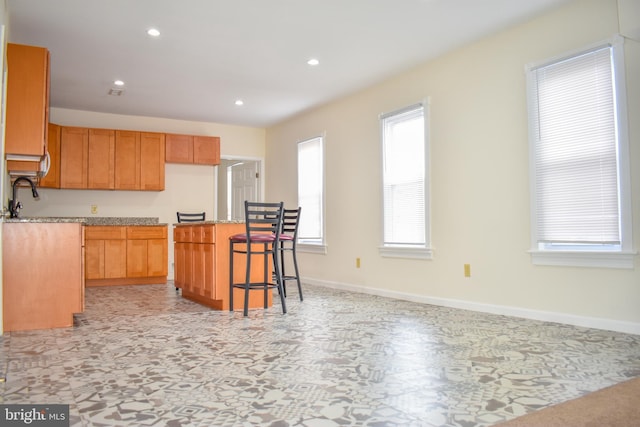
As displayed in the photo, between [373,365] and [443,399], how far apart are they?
23.1 inches

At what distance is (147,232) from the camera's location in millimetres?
7062

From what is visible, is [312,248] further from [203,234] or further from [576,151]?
[576,151]

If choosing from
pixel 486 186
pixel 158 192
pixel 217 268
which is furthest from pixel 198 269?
pixel 158 192

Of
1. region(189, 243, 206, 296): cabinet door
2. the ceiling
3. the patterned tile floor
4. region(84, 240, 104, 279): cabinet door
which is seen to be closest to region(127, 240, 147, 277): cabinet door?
region(84, 240, 104, 279): cabinet door

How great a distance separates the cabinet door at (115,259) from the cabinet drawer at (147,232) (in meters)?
0.15

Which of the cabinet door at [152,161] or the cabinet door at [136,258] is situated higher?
the cabinet door at [152,161]

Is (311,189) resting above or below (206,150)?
below

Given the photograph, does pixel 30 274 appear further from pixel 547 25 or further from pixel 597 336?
pixel 547 25

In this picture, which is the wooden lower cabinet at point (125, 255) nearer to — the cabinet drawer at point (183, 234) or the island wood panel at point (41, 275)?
the cabinet drawer at point (183, 234)

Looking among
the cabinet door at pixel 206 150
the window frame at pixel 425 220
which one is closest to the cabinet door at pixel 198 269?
the window frame at pixel 425 220

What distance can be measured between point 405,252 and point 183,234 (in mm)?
2498

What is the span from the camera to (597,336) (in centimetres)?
327

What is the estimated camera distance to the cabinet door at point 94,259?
6655mm

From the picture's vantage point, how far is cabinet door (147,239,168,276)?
705 cm
